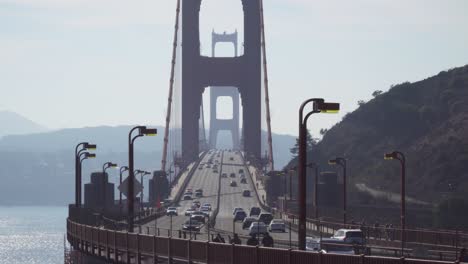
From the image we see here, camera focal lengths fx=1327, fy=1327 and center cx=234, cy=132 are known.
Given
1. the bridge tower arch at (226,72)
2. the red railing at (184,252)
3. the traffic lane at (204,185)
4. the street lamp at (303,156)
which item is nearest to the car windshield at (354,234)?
the red railing at (184,252)

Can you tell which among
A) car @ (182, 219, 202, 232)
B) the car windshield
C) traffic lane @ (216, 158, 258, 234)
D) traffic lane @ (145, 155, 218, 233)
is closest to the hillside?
traffic lane @ (216, 158, 258, 234)

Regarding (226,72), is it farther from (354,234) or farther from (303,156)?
(303,156)

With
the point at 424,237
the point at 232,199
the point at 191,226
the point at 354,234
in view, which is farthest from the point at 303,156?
the point at 232,199

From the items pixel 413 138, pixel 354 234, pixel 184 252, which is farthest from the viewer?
pixel 413 138

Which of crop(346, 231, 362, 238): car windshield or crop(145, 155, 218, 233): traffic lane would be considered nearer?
crop(346, 231, 362, 238): car windshield

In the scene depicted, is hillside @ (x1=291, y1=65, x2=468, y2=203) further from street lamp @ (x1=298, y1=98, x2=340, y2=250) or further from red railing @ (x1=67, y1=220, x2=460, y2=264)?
street lamp @ (x1=298, y1=98, x2=340, y2=250)

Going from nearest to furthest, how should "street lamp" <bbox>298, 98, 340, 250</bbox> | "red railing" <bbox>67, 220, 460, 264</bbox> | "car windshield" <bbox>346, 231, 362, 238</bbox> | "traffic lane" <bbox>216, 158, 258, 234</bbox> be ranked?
"red railing" <bbox>67, 220, 460, 264</bbox>, "street lamp" <bbox>298, 98, 340, 250</bbox>, "car windshield" <bbox>346, 231, 362, 238</bbox>, "traffic lane" <bbox>216, 158, 258, 234</bbox>

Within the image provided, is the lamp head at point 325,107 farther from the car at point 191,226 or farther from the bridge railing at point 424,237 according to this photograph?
the car at point 191,226
